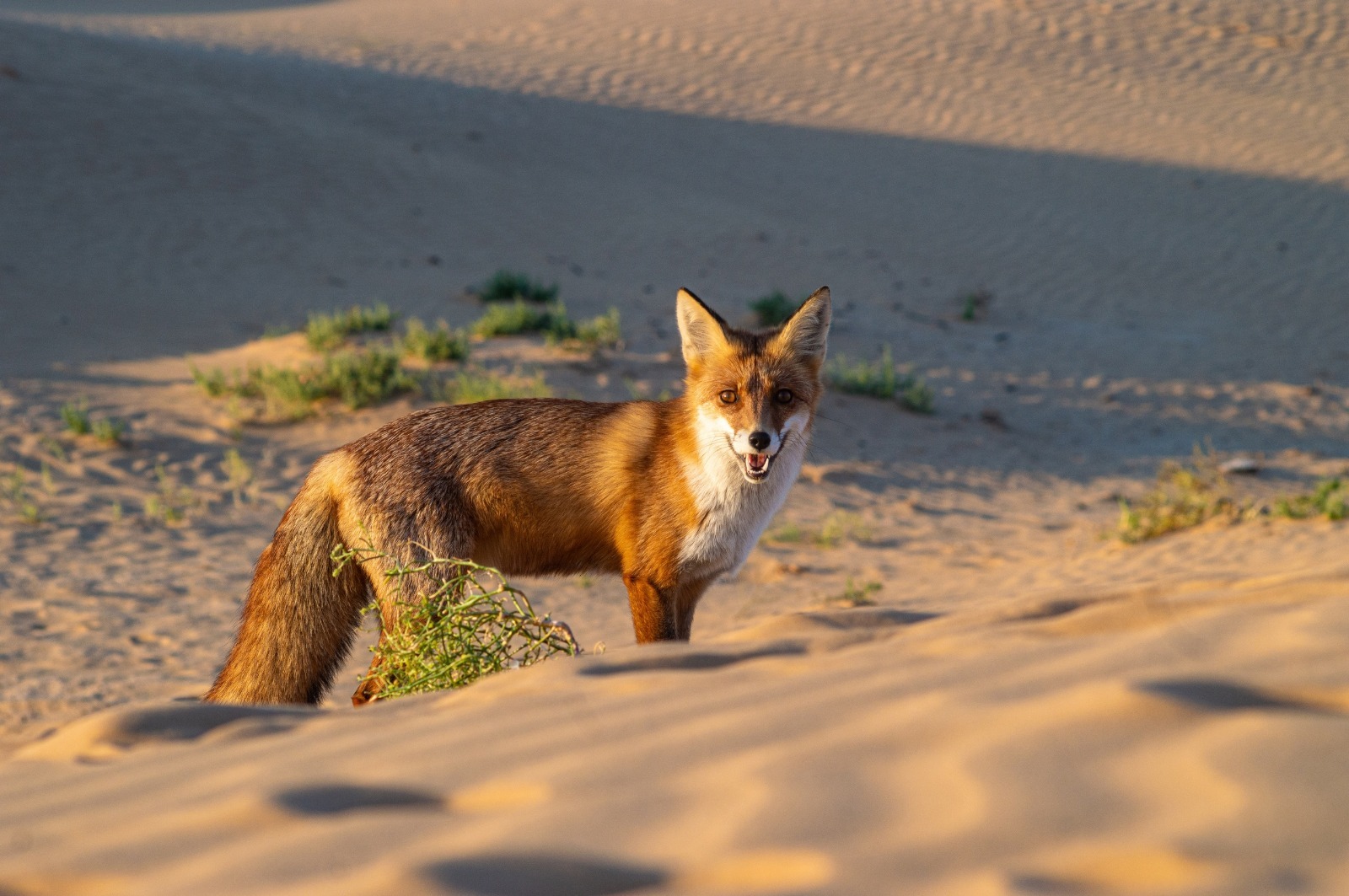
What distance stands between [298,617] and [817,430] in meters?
7.30

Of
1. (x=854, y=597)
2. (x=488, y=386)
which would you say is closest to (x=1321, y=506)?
(x=854, y=597)

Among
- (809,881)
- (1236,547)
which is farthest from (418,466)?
(1236,547)

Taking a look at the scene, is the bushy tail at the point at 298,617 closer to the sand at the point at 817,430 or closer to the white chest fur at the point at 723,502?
the sand at the point at 817,430

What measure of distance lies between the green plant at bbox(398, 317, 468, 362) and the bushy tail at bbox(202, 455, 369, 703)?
635cm

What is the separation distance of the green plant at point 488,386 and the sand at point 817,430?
334 mm

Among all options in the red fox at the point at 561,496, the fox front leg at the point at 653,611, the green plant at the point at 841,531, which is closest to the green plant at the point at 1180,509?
the green plant at the point at 841,531

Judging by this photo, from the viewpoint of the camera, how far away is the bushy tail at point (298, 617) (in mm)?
3898

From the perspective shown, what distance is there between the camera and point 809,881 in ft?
4.76

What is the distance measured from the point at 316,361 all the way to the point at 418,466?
670 centimetres

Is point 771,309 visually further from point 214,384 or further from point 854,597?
point 854,597

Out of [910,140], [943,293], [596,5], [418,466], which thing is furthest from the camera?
[596,5]

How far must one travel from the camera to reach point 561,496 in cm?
457

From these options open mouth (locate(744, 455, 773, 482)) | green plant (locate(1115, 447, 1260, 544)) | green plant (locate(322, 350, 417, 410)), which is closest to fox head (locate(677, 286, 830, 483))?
open mouth (locate(744, 455, 773, 482))

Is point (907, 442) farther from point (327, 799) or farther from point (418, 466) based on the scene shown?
point (327, 799)
